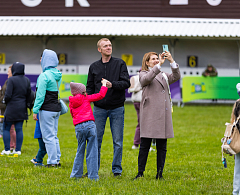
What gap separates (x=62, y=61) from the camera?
1017 inches

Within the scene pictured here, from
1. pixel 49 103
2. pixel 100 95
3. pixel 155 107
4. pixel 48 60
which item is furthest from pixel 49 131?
pixel 155 107

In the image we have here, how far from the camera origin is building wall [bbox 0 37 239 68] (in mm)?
25281

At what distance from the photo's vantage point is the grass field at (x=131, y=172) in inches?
220

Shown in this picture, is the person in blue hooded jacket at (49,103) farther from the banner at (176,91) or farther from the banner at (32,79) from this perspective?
the banner at (32,79)

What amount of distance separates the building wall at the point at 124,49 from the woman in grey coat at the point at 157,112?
19.4 meters

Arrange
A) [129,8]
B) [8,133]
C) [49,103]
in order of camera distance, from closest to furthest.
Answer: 1. [49,103]
2. [8,133]
3. [129,8]

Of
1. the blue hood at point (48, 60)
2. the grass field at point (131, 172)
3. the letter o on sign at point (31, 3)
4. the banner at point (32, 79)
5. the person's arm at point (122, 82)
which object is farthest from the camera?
the letter o on sign at point (31, 3)

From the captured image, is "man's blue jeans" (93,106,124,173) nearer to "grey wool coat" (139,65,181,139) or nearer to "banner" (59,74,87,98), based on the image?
"grey wool coat" (139,65,181,139)

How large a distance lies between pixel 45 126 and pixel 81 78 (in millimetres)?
13810

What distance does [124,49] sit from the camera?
25.9 metres

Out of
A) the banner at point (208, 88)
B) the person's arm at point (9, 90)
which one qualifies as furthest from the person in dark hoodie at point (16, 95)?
the banner at point (208, 88)

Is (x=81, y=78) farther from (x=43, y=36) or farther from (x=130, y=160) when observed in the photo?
(x=130, y=160)

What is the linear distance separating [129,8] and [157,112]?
1856 cm

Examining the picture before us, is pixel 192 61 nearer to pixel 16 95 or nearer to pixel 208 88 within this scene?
pixel 208 88
